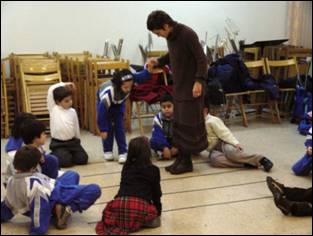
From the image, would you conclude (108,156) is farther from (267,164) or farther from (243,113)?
(243,113)

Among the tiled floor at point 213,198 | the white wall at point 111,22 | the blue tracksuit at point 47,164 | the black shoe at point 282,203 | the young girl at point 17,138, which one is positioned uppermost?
the white wall at point 111,22

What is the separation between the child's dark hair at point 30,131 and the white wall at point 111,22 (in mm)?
1992

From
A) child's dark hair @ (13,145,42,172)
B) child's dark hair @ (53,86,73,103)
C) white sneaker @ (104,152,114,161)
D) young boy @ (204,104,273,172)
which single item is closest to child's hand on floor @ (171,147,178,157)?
young boy @ (204,104,273,172)

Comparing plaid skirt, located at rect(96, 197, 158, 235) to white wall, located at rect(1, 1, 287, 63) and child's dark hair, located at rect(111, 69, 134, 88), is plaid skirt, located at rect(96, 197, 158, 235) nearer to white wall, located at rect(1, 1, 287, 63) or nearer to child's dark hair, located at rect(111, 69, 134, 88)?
child's dark hair, located at rect(111, 69, 134, 88)

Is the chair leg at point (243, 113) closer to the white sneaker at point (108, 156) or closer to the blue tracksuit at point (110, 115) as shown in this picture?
the blue tracksuit at point (110, 115)

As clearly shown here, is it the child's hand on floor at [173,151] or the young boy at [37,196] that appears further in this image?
the child's hand on floor at [173,151]

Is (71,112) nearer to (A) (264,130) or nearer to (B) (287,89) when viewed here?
(A) (264,130)

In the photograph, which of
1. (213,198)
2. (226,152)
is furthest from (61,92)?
(213,198)

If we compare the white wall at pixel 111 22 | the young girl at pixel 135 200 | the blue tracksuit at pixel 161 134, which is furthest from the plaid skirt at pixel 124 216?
the white wall at pixel 111 22

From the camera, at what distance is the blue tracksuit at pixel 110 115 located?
2.83 m

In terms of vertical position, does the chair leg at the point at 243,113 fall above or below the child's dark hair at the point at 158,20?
below

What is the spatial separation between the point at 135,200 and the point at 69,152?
1139 mm

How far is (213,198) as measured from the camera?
2.24 m

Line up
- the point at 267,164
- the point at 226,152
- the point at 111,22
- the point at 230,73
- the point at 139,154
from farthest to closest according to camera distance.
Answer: the point at 111,22
the point at 230,73
the point at 226,152
the point at 267,164
the point at 139,154
